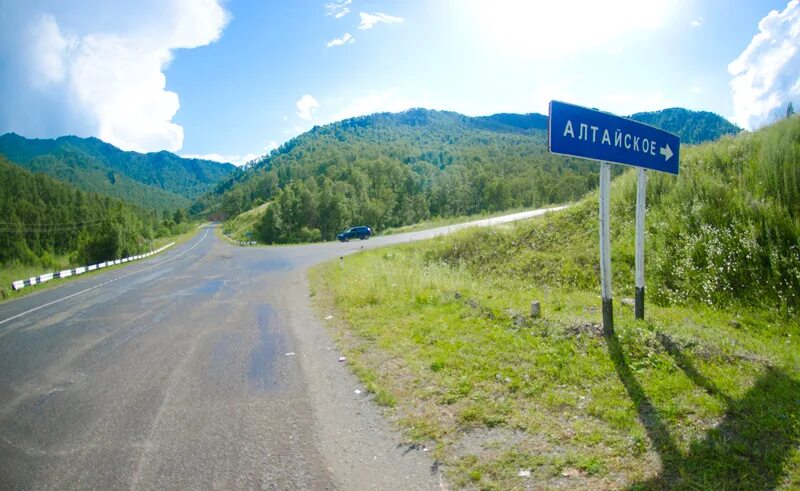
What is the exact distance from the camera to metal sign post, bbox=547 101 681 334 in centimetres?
479

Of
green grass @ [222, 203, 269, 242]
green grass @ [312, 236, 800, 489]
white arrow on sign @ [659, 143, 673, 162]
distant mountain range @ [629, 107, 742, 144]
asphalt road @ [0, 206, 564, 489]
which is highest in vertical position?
distant mountain range @ [629, 107, 742, 144]

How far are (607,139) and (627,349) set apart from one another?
112 inches

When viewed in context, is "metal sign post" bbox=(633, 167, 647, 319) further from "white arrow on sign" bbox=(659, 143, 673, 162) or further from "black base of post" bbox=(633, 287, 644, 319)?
"white arrow on sign" bbox=(659, 143, 673, 162)

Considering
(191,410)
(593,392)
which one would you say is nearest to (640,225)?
(593,392)

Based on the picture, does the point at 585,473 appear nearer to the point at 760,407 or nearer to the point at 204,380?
the point at 760,407

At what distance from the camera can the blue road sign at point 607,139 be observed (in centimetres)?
475

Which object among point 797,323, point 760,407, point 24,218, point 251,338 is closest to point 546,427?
point 760,407

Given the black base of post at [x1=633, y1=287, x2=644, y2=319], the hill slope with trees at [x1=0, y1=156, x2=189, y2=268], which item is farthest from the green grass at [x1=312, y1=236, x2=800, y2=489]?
the hill slope with trees at [x1=0, y1=156, x2=189, y2=268]

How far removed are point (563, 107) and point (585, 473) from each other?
396 centimetres

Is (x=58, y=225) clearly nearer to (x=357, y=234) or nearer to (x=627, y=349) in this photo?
(x=357, y=234)

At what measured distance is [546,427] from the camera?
4039mm

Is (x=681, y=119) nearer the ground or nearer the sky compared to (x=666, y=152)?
nearer the sky

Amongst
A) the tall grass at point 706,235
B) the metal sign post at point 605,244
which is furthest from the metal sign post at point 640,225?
the tall grass at point 706,235

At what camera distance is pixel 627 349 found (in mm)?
5316
